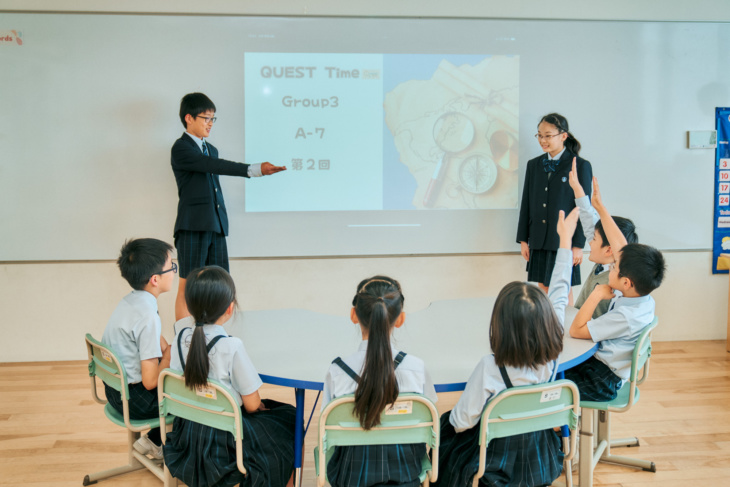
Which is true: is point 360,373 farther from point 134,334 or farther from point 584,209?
point 584,209

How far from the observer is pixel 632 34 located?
13.4 ft

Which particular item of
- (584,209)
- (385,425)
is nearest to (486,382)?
(385,425)

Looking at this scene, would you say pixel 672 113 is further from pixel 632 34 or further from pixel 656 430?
pixel 656 430

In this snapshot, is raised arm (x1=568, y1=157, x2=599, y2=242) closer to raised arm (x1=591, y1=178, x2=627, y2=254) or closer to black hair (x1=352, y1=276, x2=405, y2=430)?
raised arm (x1=591, y1=178, x2=627, y2=254)

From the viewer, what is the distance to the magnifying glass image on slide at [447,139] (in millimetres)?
4039

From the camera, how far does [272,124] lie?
3.92 m

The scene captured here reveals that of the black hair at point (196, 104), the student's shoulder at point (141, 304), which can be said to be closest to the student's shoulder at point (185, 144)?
the black hair at point (196, 104)

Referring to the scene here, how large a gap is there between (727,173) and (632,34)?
3.97 feet

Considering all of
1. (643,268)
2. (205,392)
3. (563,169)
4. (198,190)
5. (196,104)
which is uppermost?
(196,104)

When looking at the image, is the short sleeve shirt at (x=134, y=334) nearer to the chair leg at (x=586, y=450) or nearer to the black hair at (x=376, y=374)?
the black hair at (x=376, y=374)

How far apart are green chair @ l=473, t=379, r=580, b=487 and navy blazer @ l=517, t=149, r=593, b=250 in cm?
196

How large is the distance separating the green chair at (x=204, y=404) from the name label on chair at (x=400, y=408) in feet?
1.46

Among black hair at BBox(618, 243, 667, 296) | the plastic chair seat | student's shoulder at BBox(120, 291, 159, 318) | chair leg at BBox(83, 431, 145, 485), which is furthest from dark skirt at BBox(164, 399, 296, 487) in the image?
black hair at BBox(618, 243, 667, 296)

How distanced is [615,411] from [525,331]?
0.78 m
